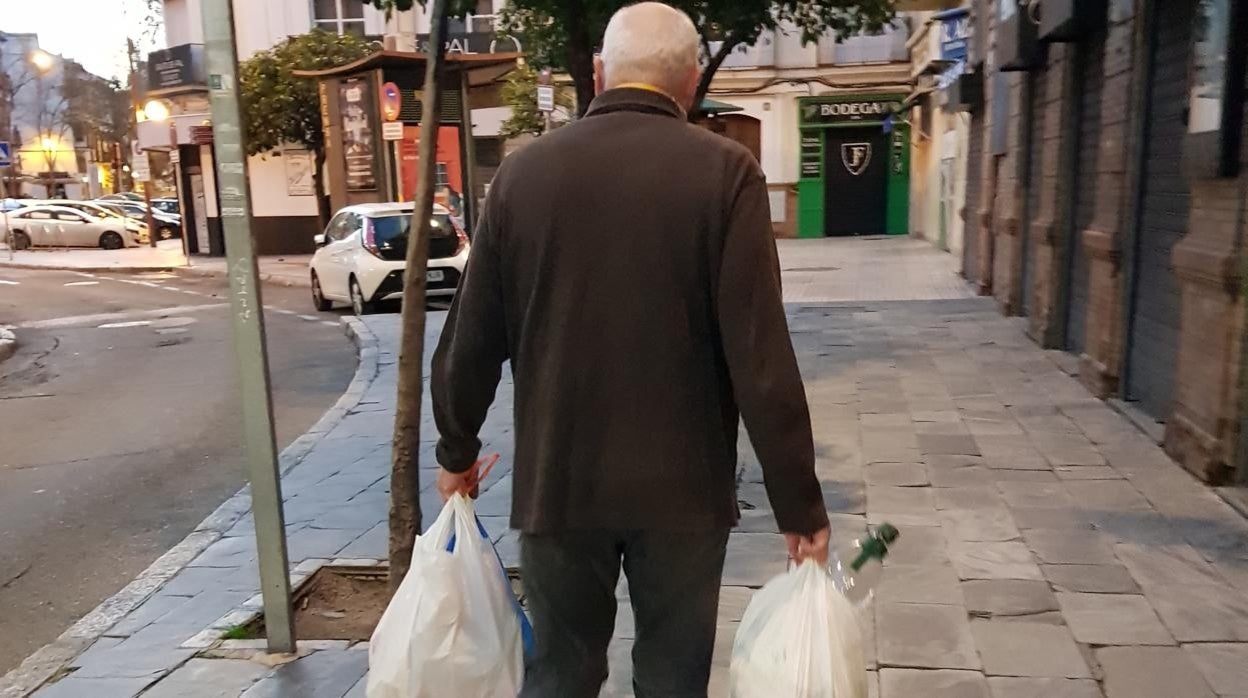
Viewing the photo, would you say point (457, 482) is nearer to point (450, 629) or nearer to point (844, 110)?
point (450, 629)

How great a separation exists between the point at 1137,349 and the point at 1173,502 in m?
→ 2.09

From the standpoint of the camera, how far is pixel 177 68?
88.9 ft

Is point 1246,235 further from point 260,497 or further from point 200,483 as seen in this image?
point 200,483

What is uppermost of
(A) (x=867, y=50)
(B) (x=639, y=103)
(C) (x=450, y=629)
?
(A) (x=867, y=50)

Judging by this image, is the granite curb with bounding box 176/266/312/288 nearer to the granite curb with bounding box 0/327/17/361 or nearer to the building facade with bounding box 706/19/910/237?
the granite curb with bounding box 0/327/17/361

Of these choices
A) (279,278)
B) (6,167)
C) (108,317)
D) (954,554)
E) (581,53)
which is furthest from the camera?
(6,167)

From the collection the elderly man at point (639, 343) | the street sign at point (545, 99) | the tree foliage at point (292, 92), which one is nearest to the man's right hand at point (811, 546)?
the elderly man at point (639, 343)

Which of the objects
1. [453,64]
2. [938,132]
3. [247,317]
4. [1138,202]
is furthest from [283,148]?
[247,317]

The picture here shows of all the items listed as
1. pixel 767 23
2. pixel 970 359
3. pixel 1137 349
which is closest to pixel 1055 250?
pixel 970 359

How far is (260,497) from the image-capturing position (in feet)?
12.0

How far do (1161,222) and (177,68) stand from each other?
86.9 feet

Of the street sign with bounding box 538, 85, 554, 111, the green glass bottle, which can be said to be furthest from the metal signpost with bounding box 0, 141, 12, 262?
the green glass bottle

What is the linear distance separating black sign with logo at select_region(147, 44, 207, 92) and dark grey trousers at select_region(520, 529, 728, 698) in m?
27.0

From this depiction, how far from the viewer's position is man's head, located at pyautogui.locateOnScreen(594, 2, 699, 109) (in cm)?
225
